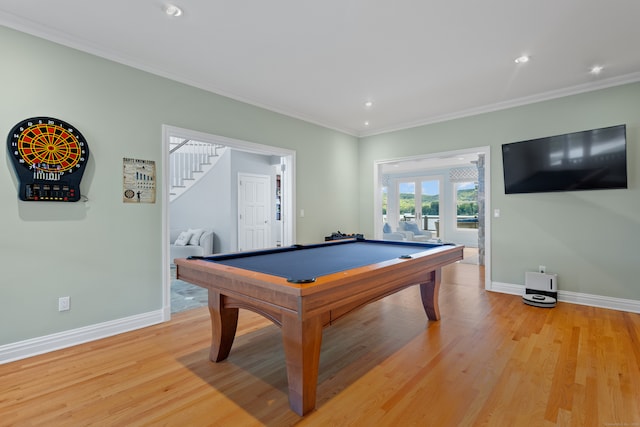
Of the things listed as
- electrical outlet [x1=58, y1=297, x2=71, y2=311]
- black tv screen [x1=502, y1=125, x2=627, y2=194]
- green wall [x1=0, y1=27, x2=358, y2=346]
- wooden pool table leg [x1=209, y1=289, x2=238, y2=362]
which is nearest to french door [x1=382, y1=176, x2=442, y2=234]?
black tv screen [x1=502, y1=125, x2=627, y2=194]

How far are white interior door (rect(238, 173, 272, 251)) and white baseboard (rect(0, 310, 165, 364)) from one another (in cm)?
357

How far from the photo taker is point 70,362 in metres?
2.41

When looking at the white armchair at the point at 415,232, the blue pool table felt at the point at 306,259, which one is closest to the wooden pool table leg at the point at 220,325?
the blue pool table felt at the point at 306,259

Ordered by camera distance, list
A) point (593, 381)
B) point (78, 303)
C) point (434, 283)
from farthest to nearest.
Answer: point (434, 283), point (78, 303), point (593, 381)

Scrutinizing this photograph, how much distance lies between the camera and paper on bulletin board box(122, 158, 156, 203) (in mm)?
3047

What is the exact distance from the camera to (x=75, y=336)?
2.73 meters

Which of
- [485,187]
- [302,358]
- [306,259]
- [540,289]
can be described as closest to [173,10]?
[306,259]

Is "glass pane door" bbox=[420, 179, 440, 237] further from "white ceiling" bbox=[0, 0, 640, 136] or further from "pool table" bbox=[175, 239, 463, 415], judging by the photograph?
"pool table" bbox=[175, 239, 463, 415]

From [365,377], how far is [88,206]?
2.80 metres

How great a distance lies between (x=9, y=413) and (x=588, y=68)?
558 cm

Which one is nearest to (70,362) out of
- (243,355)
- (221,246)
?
(243,355)

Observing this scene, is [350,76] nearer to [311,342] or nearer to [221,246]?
[311,342]

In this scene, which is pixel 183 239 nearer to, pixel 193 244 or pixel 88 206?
pixel 193 244

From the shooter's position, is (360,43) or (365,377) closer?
(365,377)
